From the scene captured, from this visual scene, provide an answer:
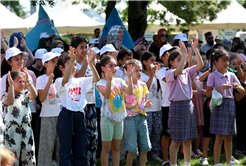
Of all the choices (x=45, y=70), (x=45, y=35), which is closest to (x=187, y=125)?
(x=45, y=70)

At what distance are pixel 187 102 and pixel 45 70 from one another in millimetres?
2413

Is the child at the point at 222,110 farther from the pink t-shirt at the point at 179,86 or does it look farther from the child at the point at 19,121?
the child at the point at 19,121

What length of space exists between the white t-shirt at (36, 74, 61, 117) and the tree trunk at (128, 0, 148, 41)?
16.3ft

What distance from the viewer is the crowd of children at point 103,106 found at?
4961mm

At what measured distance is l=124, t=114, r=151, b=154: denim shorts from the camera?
210 inches

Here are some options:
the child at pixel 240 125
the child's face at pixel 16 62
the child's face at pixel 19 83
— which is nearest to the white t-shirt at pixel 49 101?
the child's face at pixel 16 62

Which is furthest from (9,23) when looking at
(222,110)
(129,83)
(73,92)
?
(222,110)

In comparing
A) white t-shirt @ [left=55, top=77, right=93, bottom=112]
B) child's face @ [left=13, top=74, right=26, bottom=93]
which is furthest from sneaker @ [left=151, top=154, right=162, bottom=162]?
child's face @ [left=13, top=74, right=26, bottom=93]

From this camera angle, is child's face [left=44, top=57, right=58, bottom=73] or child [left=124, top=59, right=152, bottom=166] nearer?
child [left=124, top=59, right=152, bottom=166]

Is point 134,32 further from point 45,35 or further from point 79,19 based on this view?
point 79,19

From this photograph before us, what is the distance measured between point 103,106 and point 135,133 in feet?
2.14

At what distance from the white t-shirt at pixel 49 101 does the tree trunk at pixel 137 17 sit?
4.97 m

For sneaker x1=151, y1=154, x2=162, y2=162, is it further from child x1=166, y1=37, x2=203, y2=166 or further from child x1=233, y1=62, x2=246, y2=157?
child x1=233, y1=62, x2=246, y2=157

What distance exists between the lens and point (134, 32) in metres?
10.2
